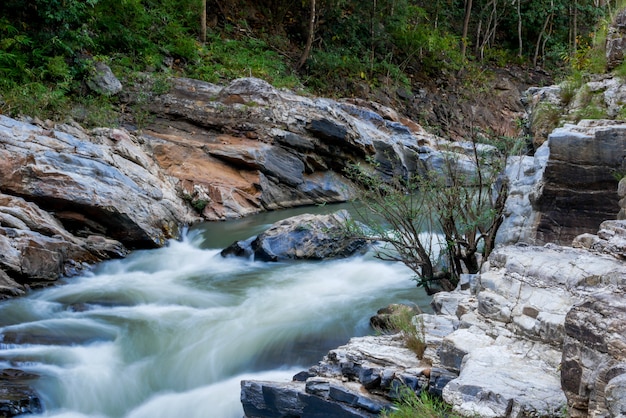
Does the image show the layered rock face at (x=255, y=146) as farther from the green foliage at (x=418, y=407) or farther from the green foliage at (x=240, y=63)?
the green foliage at (x=418, y=407)

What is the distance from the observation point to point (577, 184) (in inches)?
259

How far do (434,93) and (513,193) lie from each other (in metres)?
19.3

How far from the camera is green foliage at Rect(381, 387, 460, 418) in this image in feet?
12.8

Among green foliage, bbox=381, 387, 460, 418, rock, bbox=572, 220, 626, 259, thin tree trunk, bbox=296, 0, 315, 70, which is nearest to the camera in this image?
green foliage, bbox=381, 387, 460, 418

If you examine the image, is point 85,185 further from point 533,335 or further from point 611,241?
point 611,241

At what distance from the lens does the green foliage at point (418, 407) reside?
3.89m

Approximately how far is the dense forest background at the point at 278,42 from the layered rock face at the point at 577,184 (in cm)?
363

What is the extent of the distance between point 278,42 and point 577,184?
1871cm

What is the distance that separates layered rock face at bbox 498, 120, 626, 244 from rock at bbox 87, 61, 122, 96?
11871 millimetres

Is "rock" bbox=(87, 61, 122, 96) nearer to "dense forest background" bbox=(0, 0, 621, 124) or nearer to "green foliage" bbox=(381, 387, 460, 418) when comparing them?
"dense forest background" bbox=(0, 0, 621, 124)

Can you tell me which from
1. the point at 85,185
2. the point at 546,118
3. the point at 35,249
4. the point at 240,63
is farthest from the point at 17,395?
the point at 240,63

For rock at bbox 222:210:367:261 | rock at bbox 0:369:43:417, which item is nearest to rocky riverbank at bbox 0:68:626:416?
rock at bbox 222:210:367:261

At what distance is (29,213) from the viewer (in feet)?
32.3

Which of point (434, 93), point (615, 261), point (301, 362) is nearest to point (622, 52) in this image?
point (615, 261)
